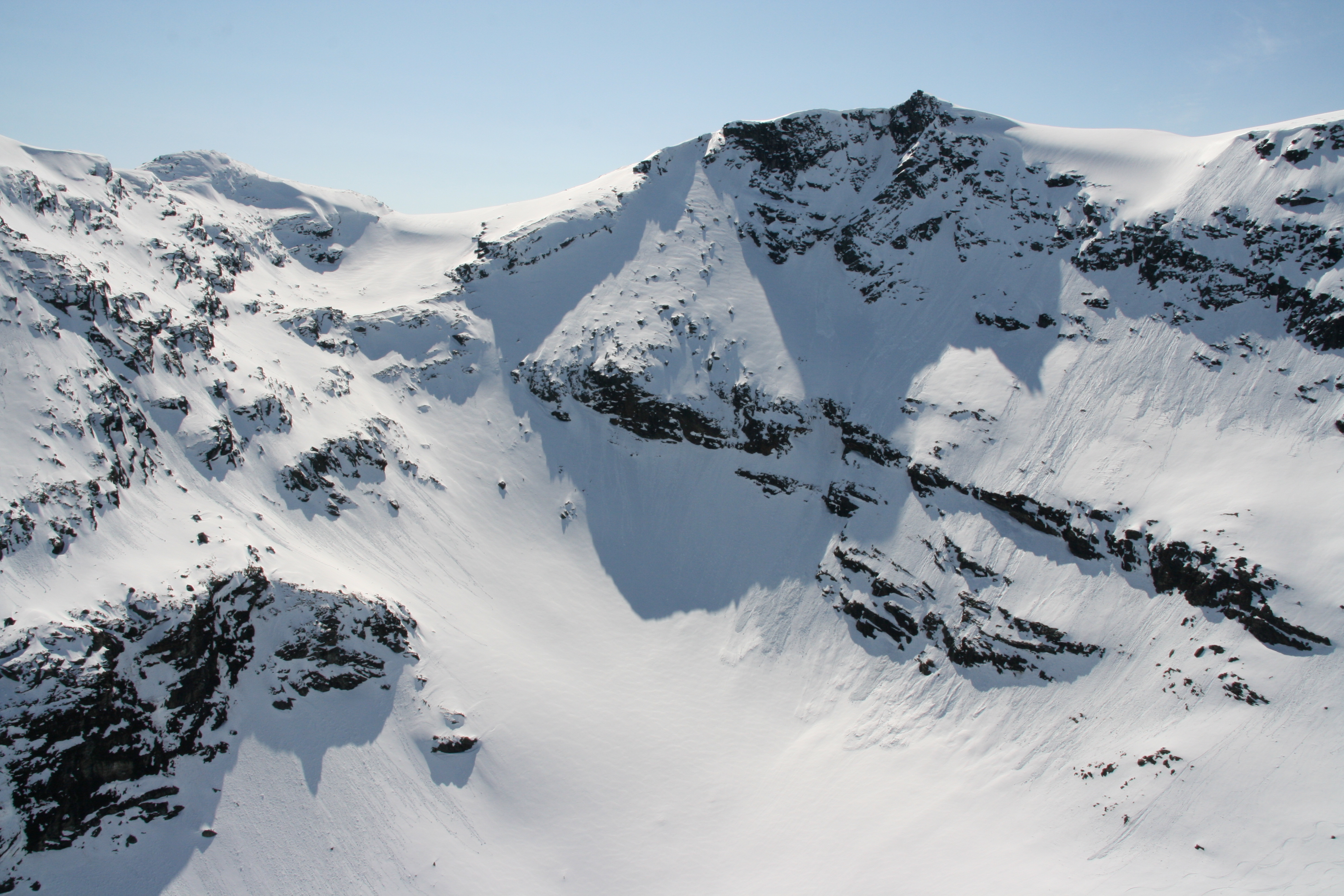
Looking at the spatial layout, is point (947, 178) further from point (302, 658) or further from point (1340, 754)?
point (302, 658)

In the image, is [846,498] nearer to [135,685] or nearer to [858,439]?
[858,439]

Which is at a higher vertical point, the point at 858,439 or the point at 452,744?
the point at 858,439

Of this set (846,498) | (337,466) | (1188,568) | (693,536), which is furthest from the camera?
(693,536)

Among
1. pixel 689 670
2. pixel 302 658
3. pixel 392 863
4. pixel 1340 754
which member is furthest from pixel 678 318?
pixel 1340 754

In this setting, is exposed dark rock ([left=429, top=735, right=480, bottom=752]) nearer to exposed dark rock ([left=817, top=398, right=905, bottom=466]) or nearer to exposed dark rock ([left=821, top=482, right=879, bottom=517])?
exposed dark rock ([left=821, top=482, right=879, bottom=517])

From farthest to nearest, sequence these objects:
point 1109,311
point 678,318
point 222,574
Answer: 1. point 678,318
2. point 1109,311
3. point 222,574

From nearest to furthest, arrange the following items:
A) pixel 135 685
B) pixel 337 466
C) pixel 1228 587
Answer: pixel 135 685
pixel 1228 587
pixel 337 466

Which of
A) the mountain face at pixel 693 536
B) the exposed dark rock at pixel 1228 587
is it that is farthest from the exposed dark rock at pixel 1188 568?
the mountain face at pixel 693 536

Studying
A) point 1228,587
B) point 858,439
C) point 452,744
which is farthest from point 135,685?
point 1228,587
